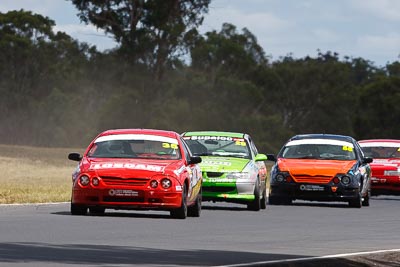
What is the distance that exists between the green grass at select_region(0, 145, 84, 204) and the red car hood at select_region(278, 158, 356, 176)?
15.4 feet

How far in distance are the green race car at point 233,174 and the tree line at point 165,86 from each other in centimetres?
5053

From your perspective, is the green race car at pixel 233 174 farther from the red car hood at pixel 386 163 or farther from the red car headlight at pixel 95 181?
the red car hood at pixel 386 163

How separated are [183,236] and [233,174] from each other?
8.02 metres

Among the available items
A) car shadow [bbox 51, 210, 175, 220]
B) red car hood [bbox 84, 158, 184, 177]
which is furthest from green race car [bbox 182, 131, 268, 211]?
red car hood [bbox 84, 158, 184, 177]

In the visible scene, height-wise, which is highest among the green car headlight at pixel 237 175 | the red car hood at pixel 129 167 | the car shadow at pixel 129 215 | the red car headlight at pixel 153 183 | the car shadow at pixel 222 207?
the red car hood at pixel 129 167

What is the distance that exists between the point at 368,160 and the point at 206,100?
59.9m

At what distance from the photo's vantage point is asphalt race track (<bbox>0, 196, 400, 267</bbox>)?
1375 centimetres

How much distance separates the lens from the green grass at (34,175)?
28164mm

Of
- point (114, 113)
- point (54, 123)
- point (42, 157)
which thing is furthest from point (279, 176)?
point (54, 123)

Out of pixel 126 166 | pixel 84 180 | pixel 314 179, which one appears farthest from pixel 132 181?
pixel 314 179

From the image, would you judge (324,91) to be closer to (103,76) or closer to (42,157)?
(103,76)

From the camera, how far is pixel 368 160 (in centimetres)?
2941

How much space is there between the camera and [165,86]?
85.2 meters

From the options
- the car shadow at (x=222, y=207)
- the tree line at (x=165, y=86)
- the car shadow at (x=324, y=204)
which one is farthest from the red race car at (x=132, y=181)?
the tree line at (x=165, y=86)
